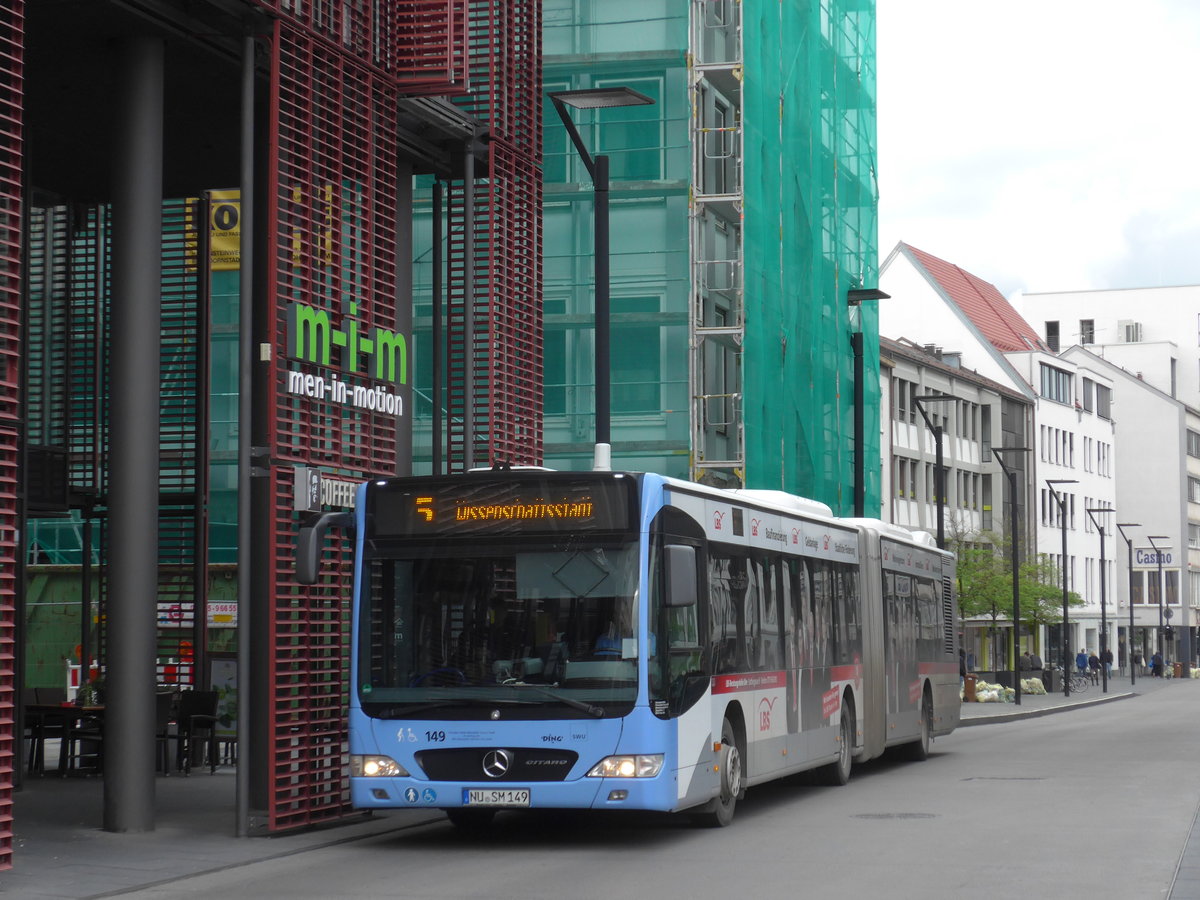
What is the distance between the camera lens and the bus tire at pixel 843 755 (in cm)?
2275

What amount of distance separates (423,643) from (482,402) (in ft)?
23.8

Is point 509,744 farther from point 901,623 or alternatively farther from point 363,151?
point 901,623

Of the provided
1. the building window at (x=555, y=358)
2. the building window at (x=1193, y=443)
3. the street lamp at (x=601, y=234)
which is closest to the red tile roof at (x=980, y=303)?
the building window at (x=1193, y=443)

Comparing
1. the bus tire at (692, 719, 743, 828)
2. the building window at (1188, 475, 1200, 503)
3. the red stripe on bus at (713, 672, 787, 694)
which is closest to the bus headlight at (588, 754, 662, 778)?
the red stripe on bus at (713, 672, 787, 694)

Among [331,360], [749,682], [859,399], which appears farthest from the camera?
[859,399]

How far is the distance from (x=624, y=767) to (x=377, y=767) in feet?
6.63

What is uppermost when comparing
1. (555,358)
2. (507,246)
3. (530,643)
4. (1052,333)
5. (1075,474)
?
(1052,333)

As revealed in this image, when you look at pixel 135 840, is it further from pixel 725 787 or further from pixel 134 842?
pixel 725 787

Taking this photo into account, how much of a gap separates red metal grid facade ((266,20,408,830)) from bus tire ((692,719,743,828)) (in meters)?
3.40

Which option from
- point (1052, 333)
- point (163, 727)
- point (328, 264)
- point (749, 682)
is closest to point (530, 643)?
point (749, 682)

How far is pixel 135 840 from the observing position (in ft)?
53.2

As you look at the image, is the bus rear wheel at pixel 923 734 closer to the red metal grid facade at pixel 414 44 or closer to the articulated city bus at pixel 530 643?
the articulated city bus at pixel 530 643

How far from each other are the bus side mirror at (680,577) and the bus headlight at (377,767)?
2.56 m

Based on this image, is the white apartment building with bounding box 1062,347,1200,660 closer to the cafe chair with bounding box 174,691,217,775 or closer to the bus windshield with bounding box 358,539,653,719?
the cafe chair with bounding box 174,691,217,775
